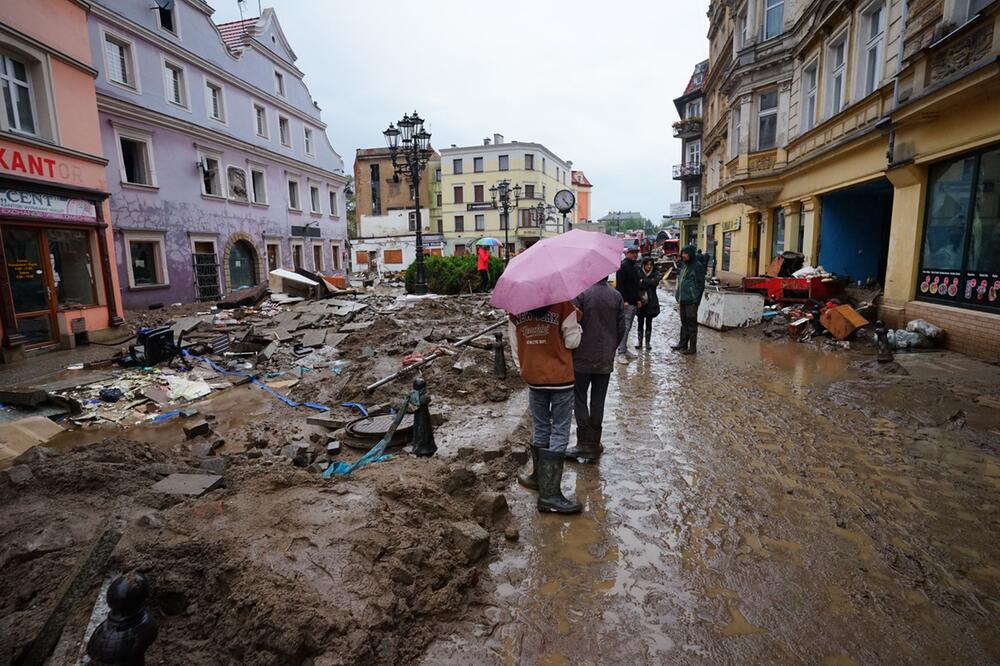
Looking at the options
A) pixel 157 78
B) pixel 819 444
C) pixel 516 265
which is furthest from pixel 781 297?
pixel 157 78

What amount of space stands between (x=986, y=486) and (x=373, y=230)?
1820 inches

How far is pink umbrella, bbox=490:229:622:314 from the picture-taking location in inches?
131

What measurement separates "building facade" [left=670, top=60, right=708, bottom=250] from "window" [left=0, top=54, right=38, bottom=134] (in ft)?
129

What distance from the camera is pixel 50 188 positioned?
1019 centimetres

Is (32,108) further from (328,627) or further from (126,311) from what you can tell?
(328,627)

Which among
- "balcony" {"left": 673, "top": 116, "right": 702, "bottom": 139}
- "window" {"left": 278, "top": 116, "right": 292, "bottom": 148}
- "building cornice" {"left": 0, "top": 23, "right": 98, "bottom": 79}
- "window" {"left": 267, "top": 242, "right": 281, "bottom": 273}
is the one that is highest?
"balcony" {"left": 673, "top": 116, "right": 702, "bottom": 139}

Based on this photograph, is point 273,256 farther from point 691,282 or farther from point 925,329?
point 925,329

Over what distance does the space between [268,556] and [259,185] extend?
2441cm

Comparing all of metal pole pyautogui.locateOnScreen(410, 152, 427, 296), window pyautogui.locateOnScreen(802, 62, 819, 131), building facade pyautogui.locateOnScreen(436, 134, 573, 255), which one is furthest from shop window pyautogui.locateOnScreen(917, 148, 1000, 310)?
building facade pyautogui.locateOnScreen(436, 134, 573, 255)

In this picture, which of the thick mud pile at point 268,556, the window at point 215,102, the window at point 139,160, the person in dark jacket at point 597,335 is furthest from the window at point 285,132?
the person in dark jacket at point 597,335

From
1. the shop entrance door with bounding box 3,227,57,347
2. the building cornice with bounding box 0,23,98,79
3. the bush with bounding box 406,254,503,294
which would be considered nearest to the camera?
the building cornice with bounding box 0,23,98,79

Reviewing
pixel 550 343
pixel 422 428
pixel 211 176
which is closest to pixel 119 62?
pixel 211 176

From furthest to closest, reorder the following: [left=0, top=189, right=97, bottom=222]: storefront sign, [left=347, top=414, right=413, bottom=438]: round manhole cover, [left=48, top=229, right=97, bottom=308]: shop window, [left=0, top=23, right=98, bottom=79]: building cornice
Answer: [left=48, top=229, right=97, bottom=308]: shop window, [left=0, top=23, right=98, bottom=79]: building cornice, [left=0, top=189, right=97, bottom=222]: storefront sign, [left=347, top=414, right=413, bottom=438]: round manhole cover

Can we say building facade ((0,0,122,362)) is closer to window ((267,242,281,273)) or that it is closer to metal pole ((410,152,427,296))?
metal pole ((410,152,427,296))
